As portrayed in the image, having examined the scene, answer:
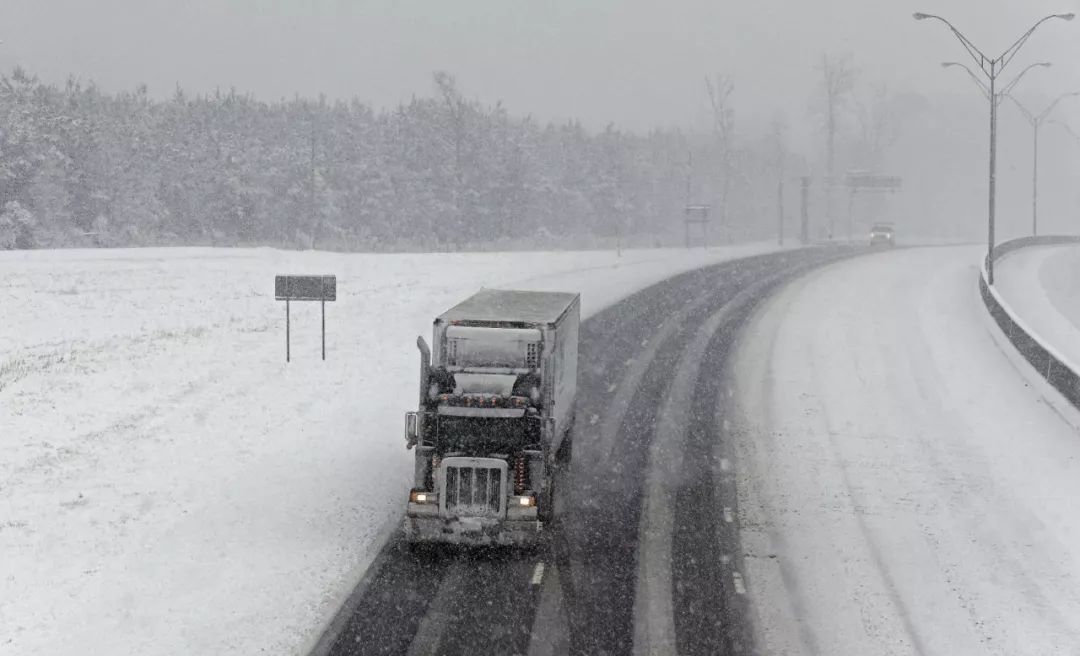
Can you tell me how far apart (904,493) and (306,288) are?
588 inches

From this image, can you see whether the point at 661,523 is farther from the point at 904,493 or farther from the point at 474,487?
the point at 904,493

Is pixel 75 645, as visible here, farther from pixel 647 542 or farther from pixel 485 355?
pixel 647 542

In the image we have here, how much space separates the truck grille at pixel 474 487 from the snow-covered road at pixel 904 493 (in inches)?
145

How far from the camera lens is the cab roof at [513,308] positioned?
15344 mm

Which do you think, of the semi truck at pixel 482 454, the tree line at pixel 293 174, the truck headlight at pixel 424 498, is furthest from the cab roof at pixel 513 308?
the tree line at pixel 293 174

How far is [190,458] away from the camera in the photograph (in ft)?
61.5

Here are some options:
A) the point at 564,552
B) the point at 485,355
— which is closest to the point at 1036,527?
the point at 564,552

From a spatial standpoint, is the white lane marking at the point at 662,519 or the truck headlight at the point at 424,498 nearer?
the white lane marking at the point at 662,519

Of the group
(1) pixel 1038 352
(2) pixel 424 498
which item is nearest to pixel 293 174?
(1) pixel 1038 352

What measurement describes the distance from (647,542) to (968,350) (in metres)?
18.4

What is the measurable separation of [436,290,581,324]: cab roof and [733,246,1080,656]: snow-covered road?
4.63m

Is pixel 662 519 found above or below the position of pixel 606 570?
above

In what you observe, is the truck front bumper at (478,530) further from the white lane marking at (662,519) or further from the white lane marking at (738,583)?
the white lane marking at (738,583)

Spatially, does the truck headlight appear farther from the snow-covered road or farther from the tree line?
the tree line
